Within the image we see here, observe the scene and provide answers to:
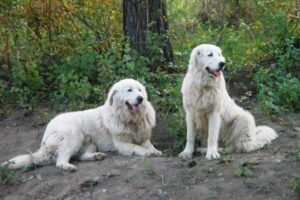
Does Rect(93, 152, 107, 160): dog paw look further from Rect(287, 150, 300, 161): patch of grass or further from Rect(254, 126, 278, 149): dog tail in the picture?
Rect(287, 150, 300, 161): patch of grass

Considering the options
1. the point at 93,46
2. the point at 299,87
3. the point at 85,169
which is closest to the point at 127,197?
the point at 85,169

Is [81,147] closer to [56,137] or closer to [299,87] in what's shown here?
[56,137]

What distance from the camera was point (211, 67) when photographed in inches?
263

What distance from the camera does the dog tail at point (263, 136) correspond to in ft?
23.4

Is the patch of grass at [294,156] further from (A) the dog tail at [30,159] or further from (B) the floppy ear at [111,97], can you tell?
(A) the dog tail at [30,159]

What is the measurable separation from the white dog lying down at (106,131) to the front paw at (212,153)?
0.85 meters

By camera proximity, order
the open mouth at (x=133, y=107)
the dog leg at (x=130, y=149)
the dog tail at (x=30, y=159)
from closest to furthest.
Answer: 1. the dog tail at (x=30, y=159)
2. the dog leg at (x=130, y=149)
3. the open mouth at (x=133, y=107)

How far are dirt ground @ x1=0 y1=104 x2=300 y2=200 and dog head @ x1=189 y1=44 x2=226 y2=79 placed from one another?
3.27 ft

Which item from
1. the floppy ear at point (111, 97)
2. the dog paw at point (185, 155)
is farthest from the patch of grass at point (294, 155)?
the floppy ear at point (111, 97)

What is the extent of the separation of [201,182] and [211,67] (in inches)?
56.3

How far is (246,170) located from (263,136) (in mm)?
1371

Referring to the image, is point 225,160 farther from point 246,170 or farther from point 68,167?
point 68,167

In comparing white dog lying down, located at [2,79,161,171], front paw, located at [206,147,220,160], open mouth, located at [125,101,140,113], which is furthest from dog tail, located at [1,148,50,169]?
front paw, located at [206,147,220,160]

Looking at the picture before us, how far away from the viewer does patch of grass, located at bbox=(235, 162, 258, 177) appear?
5.94 meters
